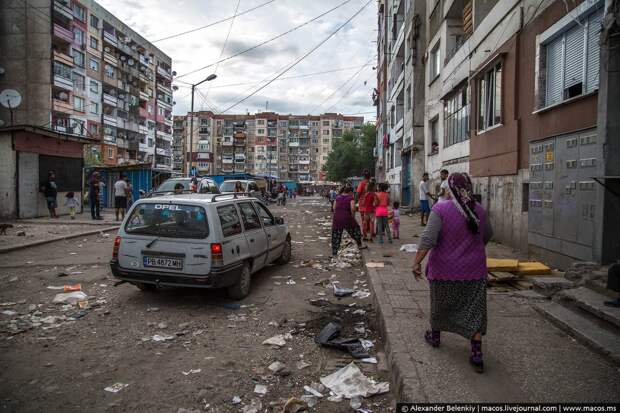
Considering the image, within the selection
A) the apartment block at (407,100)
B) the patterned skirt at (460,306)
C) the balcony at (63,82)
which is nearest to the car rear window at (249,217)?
the patterned skirt at (460,306)

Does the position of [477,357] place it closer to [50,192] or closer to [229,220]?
[229,220]

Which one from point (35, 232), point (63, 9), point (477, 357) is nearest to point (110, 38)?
point (63, 9)

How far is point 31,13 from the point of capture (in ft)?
133

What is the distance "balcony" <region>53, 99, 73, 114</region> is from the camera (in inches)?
1684

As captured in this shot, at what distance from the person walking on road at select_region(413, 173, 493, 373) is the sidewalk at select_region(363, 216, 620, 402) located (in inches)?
11.3

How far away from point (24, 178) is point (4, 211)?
147cm

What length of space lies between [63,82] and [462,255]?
49.7 metres

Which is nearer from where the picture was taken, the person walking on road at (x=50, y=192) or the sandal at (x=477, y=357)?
the sandal at (x=477, y=357)

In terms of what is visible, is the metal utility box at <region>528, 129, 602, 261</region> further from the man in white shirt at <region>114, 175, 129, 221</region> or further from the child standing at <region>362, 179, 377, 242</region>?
the man in white shirt at <region>114, 175, 129, 221</region>

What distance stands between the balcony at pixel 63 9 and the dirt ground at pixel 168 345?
4648cm

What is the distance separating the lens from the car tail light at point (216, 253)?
5.62m

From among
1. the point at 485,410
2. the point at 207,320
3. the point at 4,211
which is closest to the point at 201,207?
the point at 207,320

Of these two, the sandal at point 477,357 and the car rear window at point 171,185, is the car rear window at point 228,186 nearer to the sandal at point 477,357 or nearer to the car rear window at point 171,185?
the car rear window at point 171,185

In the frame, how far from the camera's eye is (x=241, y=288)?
20.2 ft
